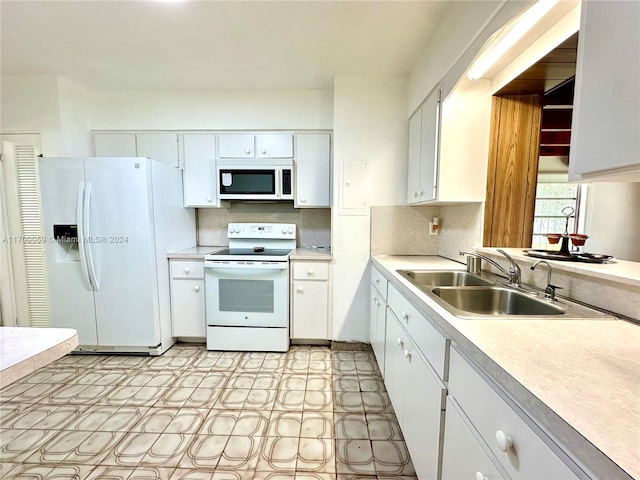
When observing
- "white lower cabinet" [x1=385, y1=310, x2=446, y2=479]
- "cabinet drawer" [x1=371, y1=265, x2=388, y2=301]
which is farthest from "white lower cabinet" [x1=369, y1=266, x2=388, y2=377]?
→ "white lower cabinet" [x1=385, y1=310, x2=446, y2=479]

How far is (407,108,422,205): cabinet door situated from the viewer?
6.96 feet

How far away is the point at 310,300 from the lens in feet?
8.39

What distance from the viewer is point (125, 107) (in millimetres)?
2748

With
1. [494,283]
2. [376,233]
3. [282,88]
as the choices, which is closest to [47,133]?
[282,88]

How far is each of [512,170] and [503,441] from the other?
1.68m

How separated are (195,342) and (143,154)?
78.8 inches

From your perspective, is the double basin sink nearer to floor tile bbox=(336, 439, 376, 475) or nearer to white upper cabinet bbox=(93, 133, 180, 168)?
floor tile bbox=(336, 439, 376, 475)

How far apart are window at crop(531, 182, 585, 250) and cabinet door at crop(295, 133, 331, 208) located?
167 cm

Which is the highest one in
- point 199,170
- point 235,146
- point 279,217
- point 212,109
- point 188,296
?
point 212,109

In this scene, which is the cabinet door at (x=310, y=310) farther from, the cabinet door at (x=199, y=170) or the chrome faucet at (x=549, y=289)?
the chrome faucet at (x=549, y=289)

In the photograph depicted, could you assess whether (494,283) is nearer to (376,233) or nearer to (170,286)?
(376,233)

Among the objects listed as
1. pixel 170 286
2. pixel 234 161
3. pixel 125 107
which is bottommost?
pixel 170 286

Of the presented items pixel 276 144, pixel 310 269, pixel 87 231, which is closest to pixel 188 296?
pixel 87 231

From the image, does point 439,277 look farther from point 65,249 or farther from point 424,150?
point 65,249
